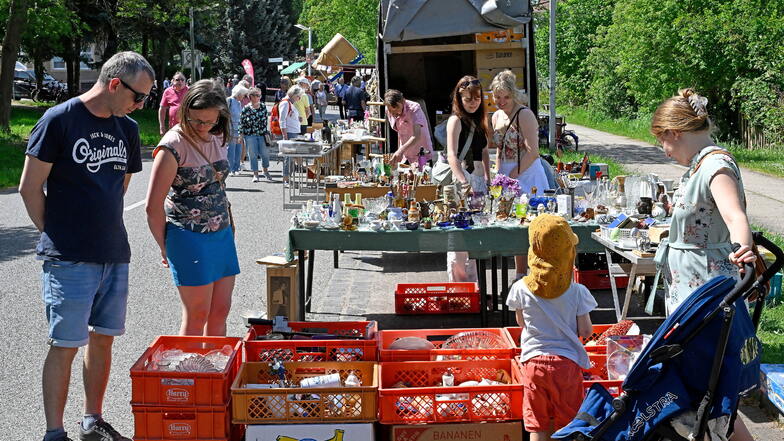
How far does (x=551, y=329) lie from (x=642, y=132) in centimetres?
2780

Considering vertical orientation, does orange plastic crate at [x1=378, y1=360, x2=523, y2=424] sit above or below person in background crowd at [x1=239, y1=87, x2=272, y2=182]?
below

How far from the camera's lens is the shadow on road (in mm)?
11172

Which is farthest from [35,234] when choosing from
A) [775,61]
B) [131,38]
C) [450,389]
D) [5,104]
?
[131,38]

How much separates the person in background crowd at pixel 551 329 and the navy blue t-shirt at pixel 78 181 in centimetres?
211

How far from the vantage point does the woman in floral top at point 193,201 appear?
5.52 m

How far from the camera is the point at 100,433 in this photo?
5254mm

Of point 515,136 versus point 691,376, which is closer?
point 691,376

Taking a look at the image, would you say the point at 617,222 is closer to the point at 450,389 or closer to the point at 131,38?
the point at 450,389

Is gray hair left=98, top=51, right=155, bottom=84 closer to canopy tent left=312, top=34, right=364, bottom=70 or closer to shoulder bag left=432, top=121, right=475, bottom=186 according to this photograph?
shoulder bag left=432, top=121, right=475, bottom=186

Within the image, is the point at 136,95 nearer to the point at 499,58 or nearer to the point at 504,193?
the point at 504,193

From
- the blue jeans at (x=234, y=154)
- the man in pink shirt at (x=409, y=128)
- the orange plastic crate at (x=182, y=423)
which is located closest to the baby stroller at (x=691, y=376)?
the orange plastic crate at (x=182, y=423)

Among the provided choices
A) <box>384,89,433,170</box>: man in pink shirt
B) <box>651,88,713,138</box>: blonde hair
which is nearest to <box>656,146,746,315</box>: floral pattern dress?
<box>651,88,713,138</box>: blonde hair

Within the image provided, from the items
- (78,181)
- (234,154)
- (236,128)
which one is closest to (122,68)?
(78,181)

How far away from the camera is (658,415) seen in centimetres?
420
